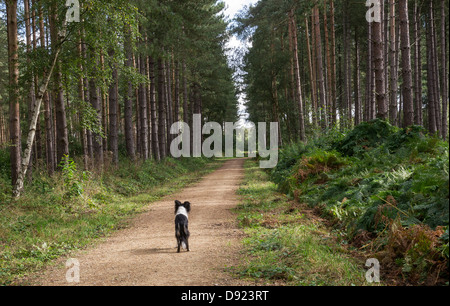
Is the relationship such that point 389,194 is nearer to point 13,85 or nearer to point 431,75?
point 13,85

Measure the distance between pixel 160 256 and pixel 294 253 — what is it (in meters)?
2.33

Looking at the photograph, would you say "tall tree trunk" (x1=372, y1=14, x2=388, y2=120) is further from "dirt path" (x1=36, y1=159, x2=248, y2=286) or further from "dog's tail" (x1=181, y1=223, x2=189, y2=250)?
"dog's tail" (x1=181, y1=223, x2=189, y2=250)

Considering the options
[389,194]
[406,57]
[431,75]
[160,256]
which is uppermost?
[431,75]

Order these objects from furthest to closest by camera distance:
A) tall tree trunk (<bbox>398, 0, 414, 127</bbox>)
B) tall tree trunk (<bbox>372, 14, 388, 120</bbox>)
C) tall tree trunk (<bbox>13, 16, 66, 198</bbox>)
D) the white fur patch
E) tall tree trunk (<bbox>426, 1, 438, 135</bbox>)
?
tall tree trunk (<bbox>426, 1, 438, 135</bbox>)
tall tree trunk (<bbox>372, 14, 388, 120</bbox>)
tall tree trunk (<bbox>398, 0, 414, 127</bbox>)
tall tree trunk (<bbox>13, 16, 66, 198</bbox>)
the white fur patch

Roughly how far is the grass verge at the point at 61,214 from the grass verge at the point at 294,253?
3.58 m

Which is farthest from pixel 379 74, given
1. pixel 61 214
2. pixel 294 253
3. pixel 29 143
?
pixel 29 143

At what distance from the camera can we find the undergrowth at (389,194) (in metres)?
4.75

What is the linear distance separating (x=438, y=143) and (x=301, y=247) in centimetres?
564

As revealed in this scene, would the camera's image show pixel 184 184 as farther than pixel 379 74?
Yes

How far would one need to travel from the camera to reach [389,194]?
6.75m

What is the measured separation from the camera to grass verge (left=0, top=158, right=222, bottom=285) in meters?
6.43

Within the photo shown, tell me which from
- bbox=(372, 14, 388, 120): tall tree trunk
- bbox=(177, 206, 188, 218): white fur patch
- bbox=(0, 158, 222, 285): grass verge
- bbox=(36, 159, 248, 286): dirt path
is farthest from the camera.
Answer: bbox=(372, 14, 388, 120): tall tree trunk

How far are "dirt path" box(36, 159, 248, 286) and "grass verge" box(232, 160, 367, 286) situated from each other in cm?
39

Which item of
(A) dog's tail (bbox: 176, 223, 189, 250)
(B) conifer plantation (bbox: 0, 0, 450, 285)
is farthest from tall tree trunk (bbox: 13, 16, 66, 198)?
→ (A) dog's tail (bbox: 176, 223, 189, 250)
